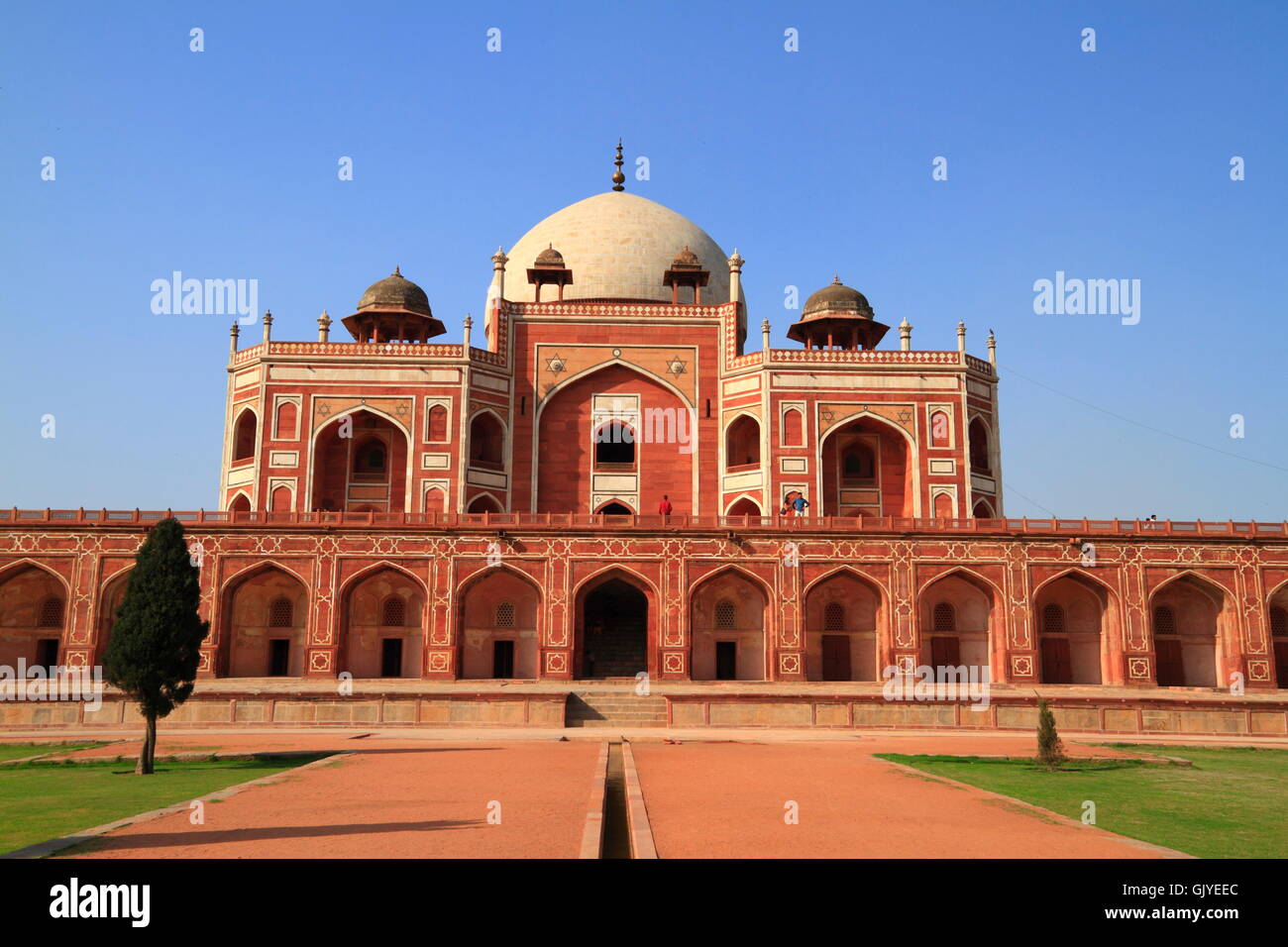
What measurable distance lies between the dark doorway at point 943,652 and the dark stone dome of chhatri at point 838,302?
514 inches

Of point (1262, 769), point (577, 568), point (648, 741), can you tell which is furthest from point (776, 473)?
point (1262, 769)

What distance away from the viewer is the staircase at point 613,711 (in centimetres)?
2328

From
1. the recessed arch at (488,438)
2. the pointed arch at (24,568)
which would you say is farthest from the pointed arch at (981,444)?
the pointed arch at (24,568)

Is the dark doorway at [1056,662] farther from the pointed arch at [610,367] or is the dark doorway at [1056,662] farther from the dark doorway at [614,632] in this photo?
the pointed arch at [610,367]

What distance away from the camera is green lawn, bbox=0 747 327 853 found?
9.38 meters

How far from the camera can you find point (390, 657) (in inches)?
1180

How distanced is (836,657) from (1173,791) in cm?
1769

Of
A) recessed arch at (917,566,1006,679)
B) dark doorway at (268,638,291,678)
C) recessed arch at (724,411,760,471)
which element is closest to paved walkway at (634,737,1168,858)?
recessed arch at (917,566,1006,679)

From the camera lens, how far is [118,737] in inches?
763

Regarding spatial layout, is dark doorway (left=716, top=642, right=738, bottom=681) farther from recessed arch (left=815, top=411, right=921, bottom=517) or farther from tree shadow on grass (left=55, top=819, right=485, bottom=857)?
tree shadow on grass (left=55, top=819, right=485, bottom=857)

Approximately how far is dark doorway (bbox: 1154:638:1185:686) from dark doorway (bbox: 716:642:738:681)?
12416 mm

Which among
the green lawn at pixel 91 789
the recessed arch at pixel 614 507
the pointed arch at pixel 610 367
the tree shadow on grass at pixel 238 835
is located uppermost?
the pointed arch at pixel 610 367
